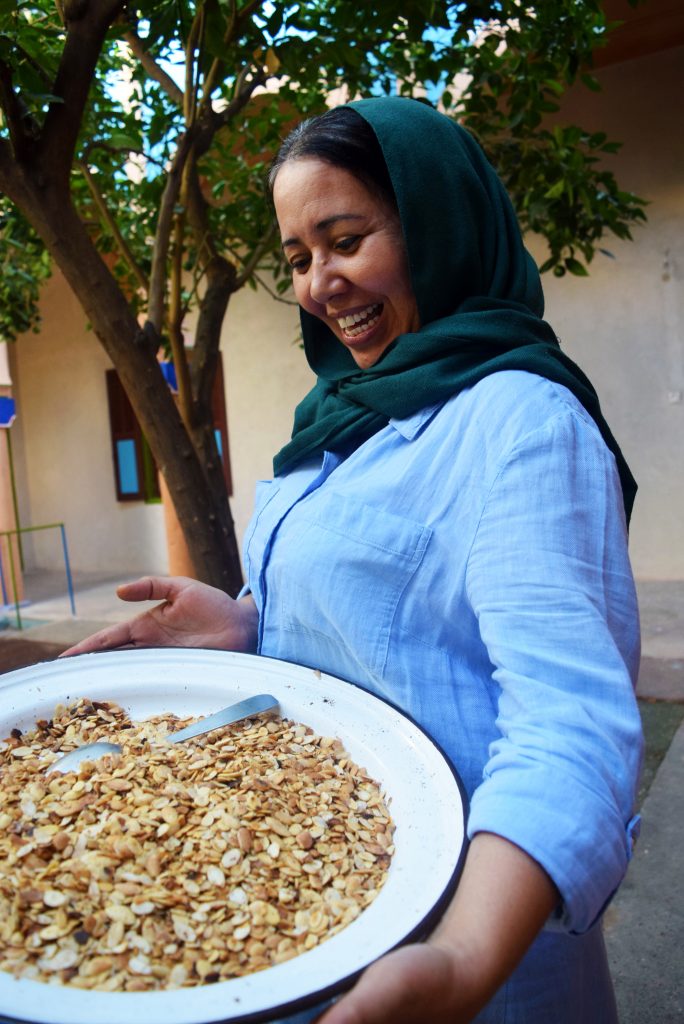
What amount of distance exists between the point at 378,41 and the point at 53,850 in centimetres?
291

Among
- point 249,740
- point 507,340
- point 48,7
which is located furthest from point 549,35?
point 249,740

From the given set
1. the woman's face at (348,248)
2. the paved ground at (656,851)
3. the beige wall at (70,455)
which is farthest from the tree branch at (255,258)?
the beige wall at (70,455)

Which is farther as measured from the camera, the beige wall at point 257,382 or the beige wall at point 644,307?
the beige wall at point 257,382

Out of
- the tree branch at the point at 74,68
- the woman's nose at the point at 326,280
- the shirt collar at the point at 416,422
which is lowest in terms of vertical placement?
the shirt collar at the point at 416,422

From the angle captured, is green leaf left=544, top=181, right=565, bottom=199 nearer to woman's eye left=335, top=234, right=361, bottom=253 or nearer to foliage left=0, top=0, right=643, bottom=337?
foliage left=0, top=0, right=643, bottom=337

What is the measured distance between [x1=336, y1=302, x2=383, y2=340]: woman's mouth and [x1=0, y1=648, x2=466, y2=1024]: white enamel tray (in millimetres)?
499

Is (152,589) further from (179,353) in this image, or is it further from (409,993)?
(179,353)

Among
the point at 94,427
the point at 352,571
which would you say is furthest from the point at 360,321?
the point at 94,427

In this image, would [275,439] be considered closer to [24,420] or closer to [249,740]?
[24,420]

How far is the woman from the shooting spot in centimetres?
70

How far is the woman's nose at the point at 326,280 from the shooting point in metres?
1.15

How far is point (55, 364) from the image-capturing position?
10.0 meters

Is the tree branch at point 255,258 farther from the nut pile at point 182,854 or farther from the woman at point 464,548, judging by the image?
the nut pile at point 182,854

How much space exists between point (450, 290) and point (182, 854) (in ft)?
2.58
